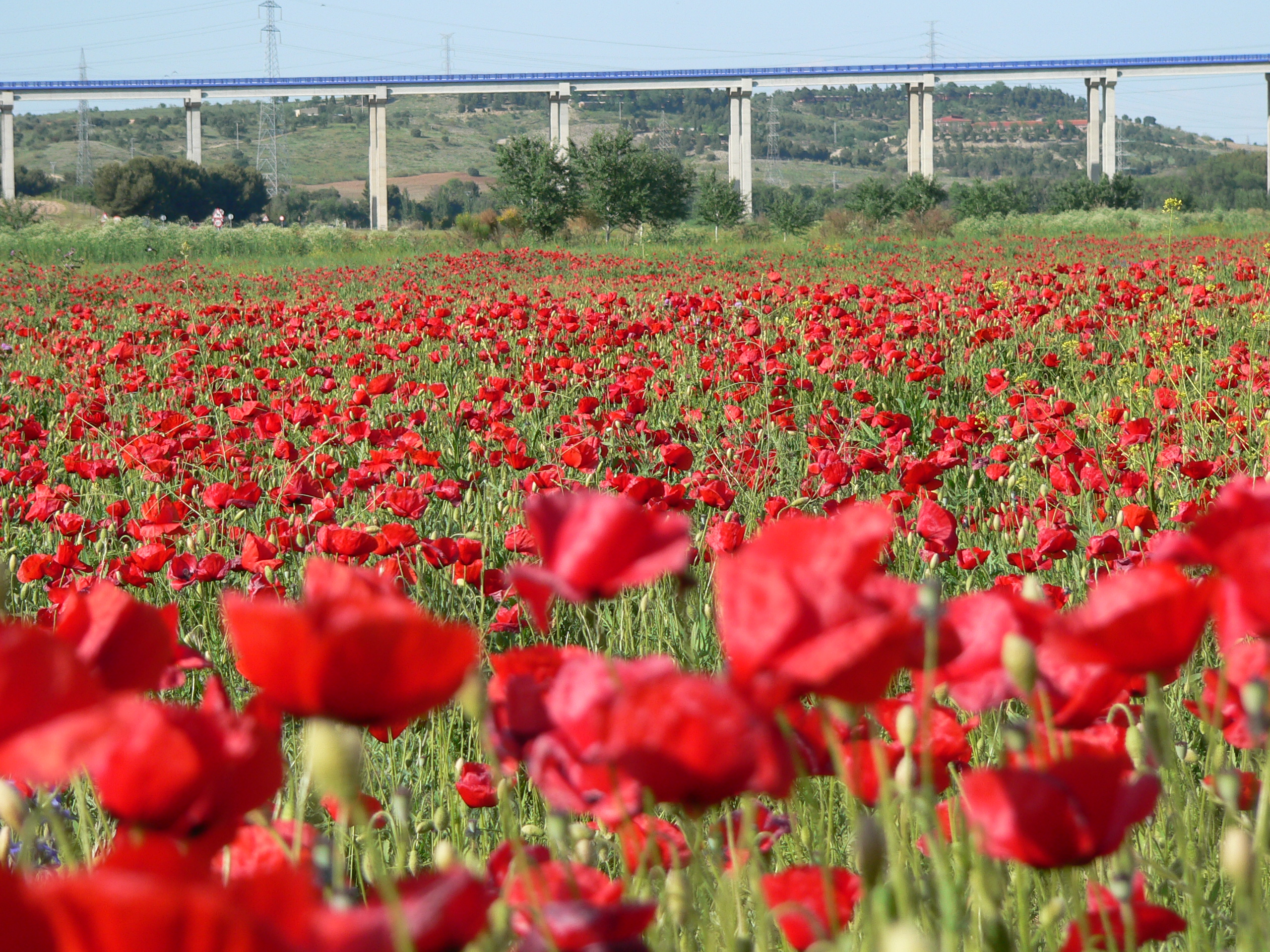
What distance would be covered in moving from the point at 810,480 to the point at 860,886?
6.18ft

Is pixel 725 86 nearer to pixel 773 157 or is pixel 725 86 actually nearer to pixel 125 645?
pixel 125 645

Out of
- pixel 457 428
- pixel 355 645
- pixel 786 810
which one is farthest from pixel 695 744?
pixel 457 428

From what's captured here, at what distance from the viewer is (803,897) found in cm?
65

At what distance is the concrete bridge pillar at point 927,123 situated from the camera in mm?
44875

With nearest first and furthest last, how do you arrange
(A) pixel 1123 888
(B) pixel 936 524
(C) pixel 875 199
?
(A) pixel 1123 888 < (B) pixel 936 524 < (C) pixel 875 199

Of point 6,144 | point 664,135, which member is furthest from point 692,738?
point 664,135

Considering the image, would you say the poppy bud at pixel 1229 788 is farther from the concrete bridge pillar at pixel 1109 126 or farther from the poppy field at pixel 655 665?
the concrete bridge pillar at pixel 1109 126

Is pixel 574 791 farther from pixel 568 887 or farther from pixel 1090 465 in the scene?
pixel 1090 465

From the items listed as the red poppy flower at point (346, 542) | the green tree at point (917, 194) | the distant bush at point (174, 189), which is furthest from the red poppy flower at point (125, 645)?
the distant bush at point (174, 189)

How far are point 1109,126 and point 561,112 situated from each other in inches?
849

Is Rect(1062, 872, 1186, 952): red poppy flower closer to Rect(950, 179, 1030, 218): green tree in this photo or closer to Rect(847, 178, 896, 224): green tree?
Rect(847, 178, 896, 224): green tree

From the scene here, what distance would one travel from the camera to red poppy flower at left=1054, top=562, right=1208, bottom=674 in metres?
0.53

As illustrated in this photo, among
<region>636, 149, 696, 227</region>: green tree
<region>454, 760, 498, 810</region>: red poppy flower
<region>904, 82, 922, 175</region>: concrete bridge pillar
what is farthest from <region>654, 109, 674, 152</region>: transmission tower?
<region>454, 760, 498, 810</region>: red poppy flower

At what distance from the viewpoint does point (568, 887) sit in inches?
23.5
